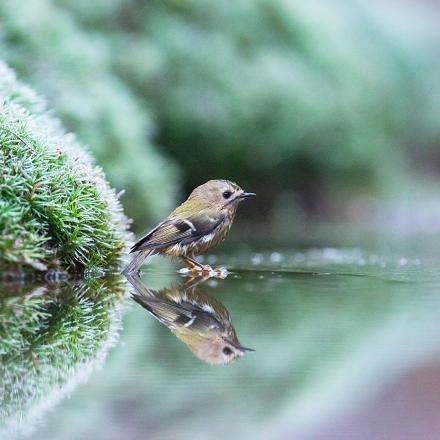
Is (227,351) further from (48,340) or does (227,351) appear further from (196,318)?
(196,318)

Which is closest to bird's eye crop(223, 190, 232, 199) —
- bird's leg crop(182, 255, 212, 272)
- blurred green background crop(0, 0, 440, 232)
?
bird's leg crop(182, 255, 212, 272)

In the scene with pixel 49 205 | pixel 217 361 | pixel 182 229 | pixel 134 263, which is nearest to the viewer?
pixel 217 361

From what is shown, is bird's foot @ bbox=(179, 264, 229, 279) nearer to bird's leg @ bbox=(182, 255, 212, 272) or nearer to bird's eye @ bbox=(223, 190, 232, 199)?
bird's leg @ bbox=(182, 255, 212, 272)

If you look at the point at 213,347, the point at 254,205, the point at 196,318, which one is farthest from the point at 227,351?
the point at 254,205

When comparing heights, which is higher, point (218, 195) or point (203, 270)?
point (218, 195)

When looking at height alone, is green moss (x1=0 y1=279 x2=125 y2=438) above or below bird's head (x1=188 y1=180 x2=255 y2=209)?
below

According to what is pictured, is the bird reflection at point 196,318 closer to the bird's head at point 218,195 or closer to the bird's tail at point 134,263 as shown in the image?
the bird's tail at point 134,263

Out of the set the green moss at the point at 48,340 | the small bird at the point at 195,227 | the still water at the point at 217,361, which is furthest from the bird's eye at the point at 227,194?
the green moss at the point at 48,340
